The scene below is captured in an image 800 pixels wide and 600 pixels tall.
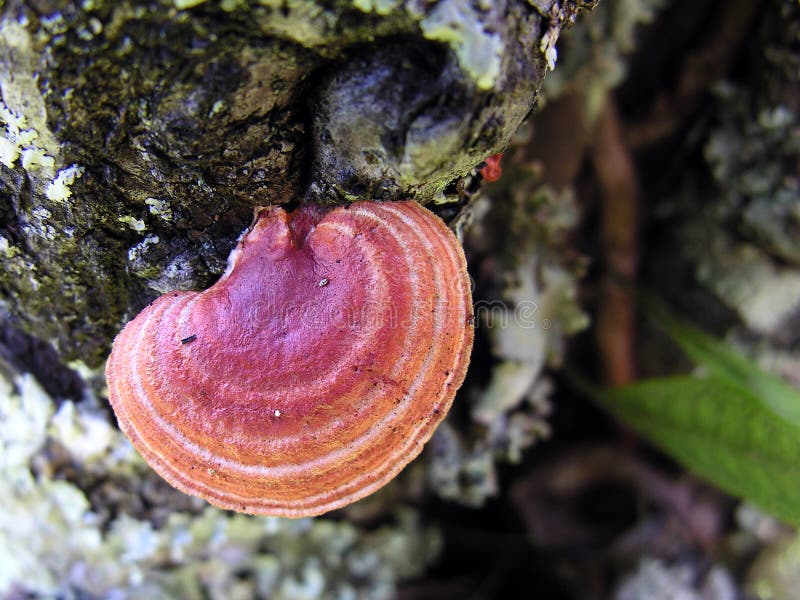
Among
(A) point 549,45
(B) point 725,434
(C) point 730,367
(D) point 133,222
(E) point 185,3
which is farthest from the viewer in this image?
(C) point 730,367

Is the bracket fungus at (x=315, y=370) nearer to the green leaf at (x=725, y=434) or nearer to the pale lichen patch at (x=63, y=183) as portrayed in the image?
the pale lichen patch at (x=63, y=183)

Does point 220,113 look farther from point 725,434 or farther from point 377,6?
point 725,434

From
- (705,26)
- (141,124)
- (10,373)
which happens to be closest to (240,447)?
(141,124)

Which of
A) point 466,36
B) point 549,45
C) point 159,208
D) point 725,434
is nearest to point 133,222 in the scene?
point 159,208

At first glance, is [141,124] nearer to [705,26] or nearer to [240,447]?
[240,447]

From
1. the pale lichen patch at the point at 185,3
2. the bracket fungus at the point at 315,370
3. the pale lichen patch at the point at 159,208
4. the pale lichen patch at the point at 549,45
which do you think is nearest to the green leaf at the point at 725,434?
the bracket fungus at the point at 315,370

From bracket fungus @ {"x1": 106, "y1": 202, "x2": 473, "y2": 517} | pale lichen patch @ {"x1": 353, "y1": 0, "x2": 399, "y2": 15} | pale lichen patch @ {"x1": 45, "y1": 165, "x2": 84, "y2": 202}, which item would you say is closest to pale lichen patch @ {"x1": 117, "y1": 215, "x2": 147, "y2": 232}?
pale lichen patch @ {"x1": 45, "y1": 165, "x2": 84, "y2": 202}
